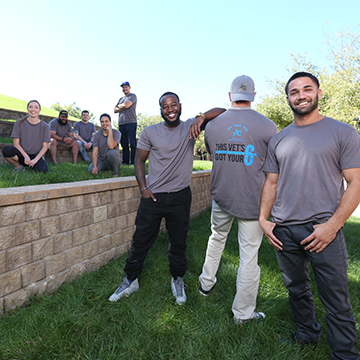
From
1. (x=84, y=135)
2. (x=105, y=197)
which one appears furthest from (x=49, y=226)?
(x=84, y=135)

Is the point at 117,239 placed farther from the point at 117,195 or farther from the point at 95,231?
the point at 117,195

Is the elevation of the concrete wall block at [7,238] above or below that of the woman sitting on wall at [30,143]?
below

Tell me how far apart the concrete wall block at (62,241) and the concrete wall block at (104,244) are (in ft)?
1.86

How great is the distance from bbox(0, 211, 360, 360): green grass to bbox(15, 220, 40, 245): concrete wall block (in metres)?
0.68

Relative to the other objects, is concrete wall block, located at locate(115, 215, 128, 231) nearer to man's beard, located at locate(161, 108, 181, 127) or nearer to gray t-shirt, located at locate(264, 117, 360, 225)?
man's beard, located at locate(161, 108, 181, 127)

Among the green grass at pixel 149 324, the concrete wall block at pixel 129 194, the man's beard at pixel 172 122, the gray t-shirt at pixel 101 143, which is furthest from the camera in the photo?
the gray t-shirt at pixel 101 143

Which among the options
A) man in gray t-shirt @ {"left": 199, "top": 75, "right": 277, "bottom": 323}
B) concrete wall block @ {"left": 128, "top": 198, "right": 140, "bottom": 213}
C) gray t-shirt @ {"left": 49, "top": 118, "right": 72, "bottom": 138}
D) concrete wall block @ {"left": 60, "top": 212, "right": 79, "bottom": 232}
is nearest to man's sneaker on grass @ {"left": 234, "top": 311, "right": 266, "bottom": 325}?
man in gray t-shirt @ {"left": 199, "top": 75, "right": 277, "bottom": 323}

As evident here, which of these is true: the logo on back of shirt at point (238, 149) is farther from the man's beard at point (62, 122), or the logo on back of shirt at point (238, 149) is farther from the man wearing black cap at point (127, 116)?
the man's beard at point (62, 122)

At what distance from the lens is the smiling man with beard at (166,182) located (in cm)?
304

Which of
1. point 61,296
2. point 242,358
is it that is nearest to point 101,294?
point 61,296

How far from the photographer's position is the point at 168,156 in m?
3.04

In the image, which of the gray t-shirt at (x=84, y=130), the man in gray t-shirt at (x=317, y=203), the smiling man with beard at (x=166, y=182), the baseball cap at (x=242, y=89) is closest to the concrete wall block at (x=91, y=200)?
the smiling man with beard at (x=166, y=182)

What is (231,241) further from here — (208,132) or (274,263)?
(208,132)

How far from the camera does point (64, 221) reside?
3.39 meters
